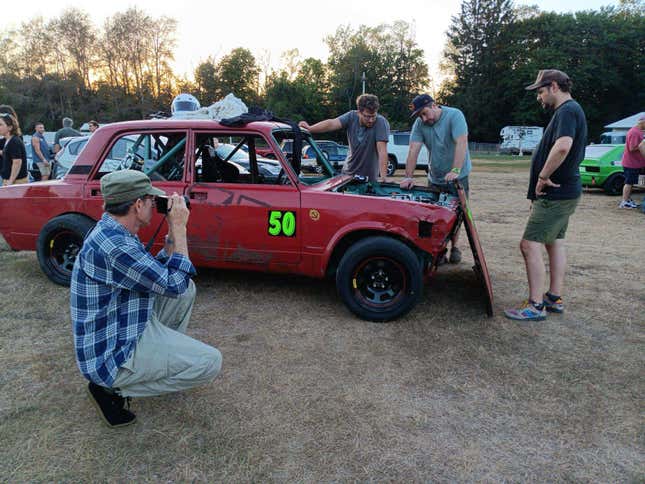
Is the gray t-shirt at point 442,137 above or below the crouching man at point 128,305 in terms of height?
above

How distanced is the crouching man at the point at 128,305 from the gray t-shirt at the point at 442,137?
340cm

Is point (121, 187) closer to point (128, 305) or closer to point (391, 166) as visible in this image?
point (128, 305)

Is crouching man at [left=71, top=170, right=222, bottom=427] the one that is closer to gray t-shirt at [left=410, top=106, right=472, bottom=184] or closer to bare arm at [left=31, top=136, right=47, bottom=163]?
gray t-shirt at [left=410, top=106, right=472, bottom=184]

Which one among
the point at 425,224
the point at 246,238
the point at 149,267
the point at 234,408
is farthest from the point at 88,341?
the point at 425,224

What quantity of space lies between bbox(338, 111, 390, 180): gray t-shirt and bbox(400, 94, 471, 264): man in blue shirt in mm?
395

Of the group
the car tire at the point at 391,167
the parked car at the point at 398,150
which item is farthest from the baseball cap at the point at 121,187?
the parked car at the point at 398,150

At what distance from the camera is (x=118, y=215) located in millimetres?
2219

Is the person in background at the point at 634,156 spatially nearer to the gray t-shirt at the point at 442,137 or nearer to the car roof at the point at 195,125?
the gray t-shirt at the point at 442,137

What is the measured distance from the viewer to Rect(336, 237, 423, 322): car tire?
3697 millimetres

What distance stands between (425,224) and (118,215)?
94.3 inches

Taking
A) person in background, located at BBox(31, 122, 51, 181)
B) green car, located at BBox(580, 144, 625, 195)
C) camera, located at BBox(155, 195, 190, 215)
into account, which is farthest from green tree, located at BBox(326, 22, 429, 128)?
camera, located at BBox(155, 195, 190, 215)

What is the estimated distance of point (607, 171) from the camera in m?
11.8

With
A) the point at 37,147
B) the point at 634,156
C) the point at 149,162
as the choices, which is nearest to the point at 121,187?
the point at 149,162

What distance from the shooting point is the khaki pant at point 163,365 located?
7.47 feet
